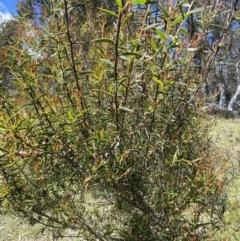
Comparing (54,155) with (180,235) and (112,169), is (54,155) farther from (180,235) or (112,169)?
(180,235)

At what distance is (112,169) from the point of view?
1.65m

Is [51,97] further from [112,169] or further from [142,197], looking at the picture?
[142,197]

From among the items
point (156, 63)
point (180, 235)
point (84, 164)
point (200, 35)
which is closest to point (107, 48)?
point (156, 63)

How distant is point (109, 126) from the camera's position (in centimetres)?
174

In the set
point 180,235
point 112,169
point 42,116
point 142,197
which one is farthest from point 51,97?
point 180,235

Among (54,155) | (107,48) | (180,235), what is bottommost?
(180,235)

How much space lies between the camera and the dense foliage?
1.55 metres

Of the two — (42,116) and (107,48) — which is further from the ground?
(107,48)

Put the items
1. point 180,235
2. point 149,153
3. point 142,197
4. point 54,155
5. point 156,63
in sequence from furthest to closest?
point 142,197
point 180,235
point 149,153
point 54,155
point 156,63

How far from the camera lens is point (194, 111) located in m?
1.97

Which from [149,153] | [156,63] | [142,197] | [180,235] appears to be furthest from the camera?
[142,197]

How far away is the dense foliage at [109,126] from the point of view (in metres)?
1.55

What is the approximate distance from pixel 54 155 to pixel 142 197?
1.96 ft

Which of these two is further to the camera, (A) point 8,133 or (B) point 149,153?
(B) point 149,153
